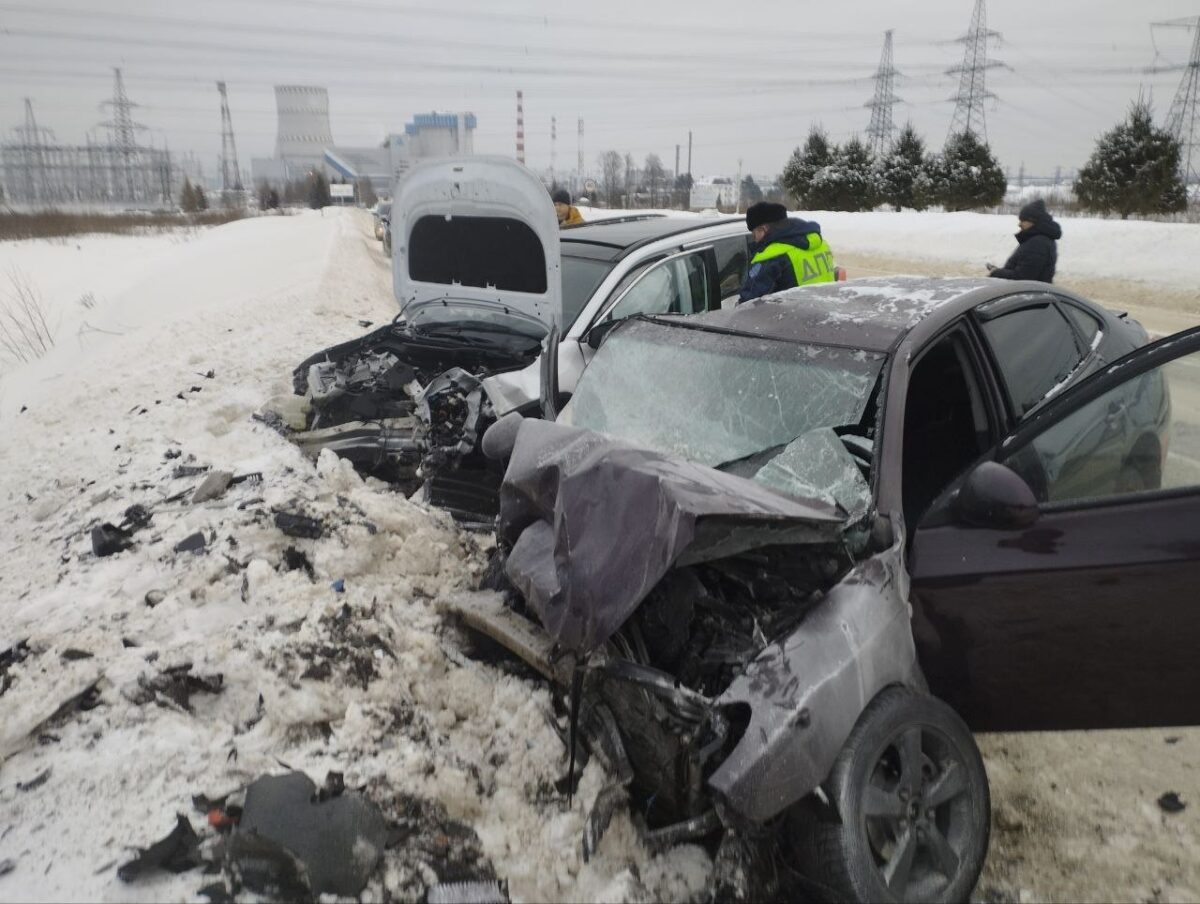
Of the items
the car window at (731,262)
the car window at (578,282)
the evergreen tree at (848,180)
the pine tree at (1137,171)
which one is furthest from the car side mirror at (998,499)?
the evergreen tree at (848,180)

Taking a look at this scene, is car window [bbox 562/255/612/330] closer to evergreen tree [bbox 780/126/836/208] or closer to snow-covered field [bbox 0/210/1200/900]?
snow-covered field [bbox 0/210/1200/900]

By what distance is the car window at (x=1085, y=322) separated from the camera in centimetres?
391

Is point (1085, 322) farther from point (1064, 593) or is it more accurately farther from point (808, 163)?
point (808, 163)

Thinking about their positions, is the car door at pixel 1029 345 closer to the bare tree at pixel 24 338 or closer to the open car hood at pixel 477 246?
the open car hood at pixel 477 246

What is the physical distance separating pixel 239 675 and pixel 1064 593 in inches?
117

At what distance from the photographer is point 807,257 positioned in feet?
17.8

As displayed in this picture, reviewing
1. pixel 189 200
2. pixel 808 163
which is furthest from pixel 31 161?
pixel 808 163

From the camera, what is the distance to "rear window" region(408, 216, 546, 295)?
5.76 meters

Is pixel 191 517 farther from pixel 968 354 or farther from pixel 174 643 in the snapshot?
pixel 968 354

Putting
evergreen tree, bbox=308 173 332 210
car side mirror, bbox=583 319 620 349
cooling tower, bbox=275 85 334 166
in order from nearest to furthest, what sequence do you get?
car side mirror, bbox=583 319 620 349
evergreen tree, bbox=308 173 332 210
cooling tower, bbox=275 85 334 166

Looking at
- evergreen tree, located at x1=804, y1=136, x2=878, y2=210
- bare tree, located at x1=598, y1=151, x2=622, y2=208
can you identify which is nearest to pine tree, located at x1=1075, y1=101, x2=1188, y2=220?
evergreen tree, located at x1=804, y1=136, x2=878, y2=210

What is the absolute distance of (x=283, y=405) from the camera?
6625mm

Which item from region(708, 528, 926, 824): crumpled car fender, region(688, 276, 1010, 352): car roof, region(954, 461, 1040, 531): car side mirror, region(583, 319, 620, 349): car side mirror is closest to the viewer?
region(708, 528, 926, 824): crumpled car fender

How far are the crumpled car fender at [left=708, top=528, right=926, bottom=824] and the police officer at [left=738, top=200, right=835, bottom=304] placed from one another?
3.25 m
